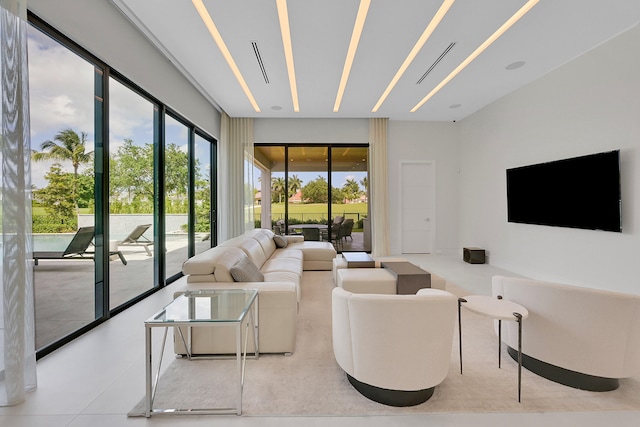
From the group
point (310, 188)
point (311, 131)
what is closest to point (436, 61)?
point (311, 131)

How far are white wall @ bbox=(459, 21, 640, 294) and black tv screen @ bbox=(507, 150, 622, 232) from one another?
0.09 metres

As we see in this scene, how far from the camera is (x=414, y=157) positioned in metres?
6.80

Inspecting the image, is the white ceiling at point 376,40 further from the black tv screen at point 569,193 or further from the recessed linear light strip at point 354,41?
the black tv screen at point 569,193

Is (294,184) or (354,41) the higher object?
(354,41)

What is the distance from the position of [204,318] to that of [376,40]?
138 inches

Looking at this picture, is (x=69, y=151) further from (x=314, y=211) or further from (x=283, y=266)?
(x=314, y=211)

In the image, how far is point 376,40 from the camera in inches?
137

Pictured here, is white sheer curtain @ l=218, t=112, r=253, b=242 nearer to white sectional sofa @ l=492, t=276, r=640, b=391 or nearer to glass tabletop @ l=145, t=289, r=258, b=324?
glass tabletop @ l=145, t=289, r=258, b=324

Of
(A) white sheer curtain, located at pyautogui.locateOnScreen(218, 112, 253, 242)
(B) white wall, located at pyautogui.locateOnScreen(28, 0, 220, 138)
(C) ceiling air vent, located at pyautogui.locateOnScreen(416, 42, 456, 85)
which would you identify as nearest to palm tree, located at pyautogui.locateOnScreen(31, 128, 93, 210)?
(B) white wall, located at pyautogui.locateOnScreen(28, 0, 220, 138)

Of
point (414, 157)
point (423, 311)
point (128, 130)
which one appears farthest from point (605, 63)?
point (128, 130)

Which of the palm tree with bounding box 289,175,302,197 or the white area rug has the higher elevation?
the palm tree with bounding box 289,175,302,197

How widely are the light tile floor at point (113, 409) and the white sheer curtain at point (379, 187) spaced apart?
501cm

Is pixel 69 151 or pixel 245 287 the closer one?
pixel 245 287

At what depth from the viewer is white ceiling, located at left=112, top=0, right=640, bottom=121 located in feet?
9.53
